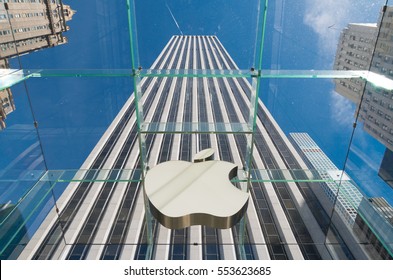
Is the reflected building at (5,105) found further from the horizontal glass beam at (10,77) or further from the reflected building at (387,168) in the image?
the reflected building at (387,168)

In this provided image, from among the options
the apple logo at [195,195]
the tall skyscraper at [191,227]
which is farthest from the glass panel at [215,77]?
the apple logo at [195,195]

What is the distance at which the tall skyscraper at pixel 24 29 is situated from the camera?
110 inches

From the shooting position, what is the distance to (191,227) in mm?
7102

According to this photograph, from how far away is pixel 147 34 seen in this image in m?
3.07

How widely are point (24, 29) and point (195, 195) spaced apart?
328 centimetres

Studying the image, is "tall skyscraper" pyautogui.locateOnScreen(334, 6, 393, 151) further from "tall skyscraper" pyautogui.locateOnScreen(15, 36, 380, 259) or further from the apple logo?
the apple logo

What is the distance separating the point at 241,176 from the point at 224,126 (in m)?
0.82

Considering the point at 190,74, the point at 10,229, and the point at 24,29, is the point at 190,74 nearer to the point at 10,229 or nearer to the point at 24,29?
the point at 24,29

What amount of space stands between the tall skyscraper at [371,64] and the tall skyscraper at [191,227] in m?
1.18

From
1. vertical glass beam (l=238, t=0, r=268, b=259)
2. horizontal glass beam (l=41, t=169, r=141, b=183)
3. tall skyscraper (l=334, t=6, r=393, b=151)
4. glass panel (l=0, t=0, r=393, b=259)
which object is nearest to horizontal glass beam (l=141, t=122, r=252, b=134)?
glass panel (l=0, t=0, r=393, b=259)

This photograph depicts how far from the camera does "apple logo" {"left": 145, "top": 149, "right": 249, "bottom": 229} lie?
2303mm

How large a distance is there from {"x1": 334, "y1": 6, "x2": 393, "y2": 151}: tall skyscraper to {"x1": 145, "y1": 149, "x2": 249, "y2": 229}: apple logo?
75.3 inches
